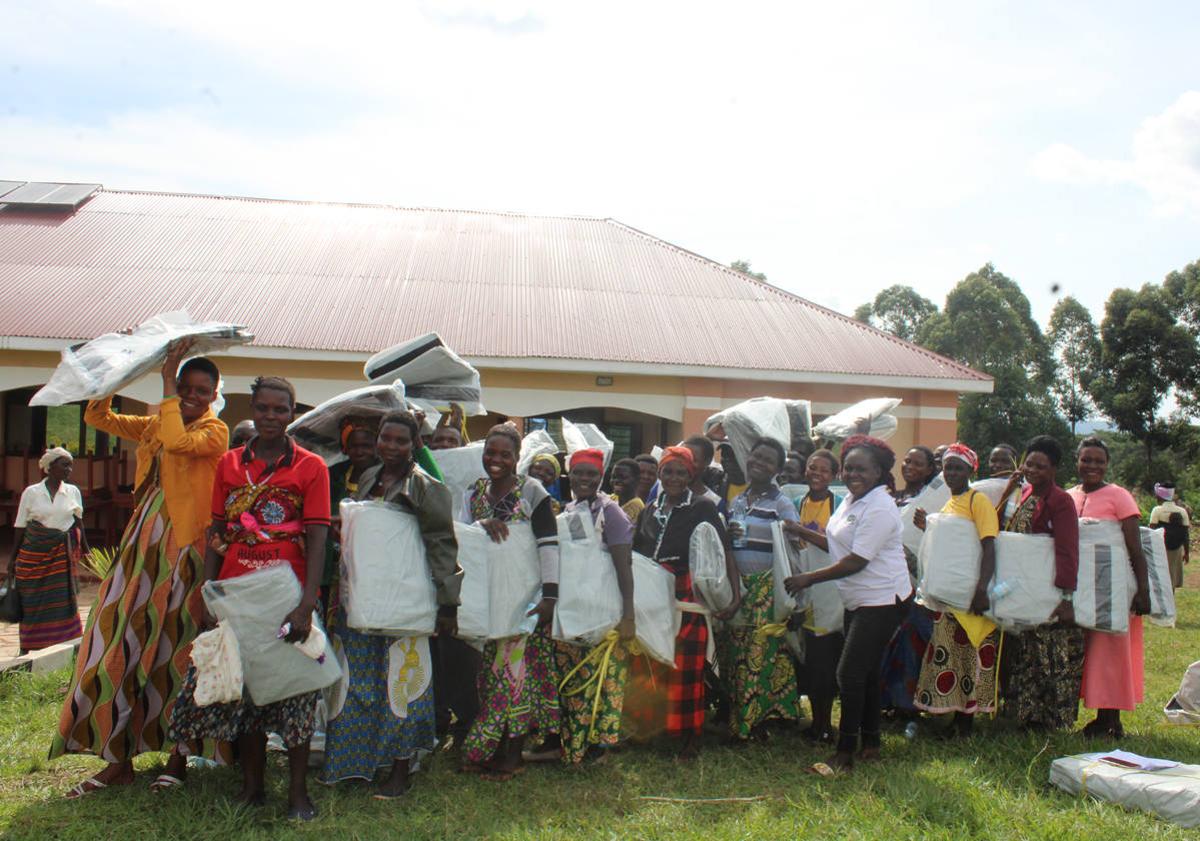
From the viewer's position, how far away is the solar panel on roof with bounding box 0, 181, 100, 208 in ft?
52.2

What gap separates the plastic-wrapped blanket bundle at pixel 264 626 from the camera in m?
3.62

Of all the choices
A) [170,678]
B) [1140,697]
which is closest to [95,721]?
[170,678]

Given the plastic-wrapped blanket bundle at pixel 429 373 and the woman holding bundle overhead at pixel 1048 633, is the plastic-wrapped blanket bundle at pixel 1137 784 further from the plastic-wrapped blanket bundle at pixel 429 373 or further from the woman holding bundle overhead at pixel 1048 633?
the plastic-wrapped blanket bundle at pixel 429 373

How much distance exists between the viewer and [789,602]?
4871 mm

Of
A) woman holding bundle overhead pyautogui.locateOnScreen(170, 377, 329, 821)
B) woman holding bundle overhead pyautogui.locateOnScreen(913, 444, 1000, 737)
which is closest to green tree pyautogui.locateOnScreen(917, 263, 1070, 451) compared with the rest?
woman holding bundle overhead pyautogui.locateOnScreen(913, 444, 1000, 737)

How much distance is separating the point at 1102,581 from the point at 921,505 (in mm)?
991

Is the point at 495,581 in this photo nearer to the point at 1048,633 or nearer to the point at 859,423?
the point at 1048,633

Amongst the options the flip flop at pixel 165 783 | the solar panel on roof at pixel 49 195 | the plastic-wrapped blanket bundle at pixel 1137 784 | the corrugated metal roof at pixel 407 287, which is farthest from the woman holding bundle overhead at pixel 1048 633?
the solar panel on roof at pixel 49 195

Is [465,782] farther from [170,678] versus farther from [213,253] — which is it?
[213,253]

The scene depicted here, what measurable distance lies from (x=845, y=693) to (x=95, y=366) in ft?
11.5

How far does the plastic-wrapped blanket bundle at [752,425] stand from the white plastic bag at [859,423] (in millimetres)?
810

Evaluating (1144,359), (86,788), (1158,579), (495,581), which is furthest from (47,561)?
(1144,359)

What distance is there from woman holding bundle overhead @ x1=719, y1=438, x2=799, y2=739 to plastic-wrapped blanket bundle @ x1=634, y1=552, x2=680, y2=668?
41cm

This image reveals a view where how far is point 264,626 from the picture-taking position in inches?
144
